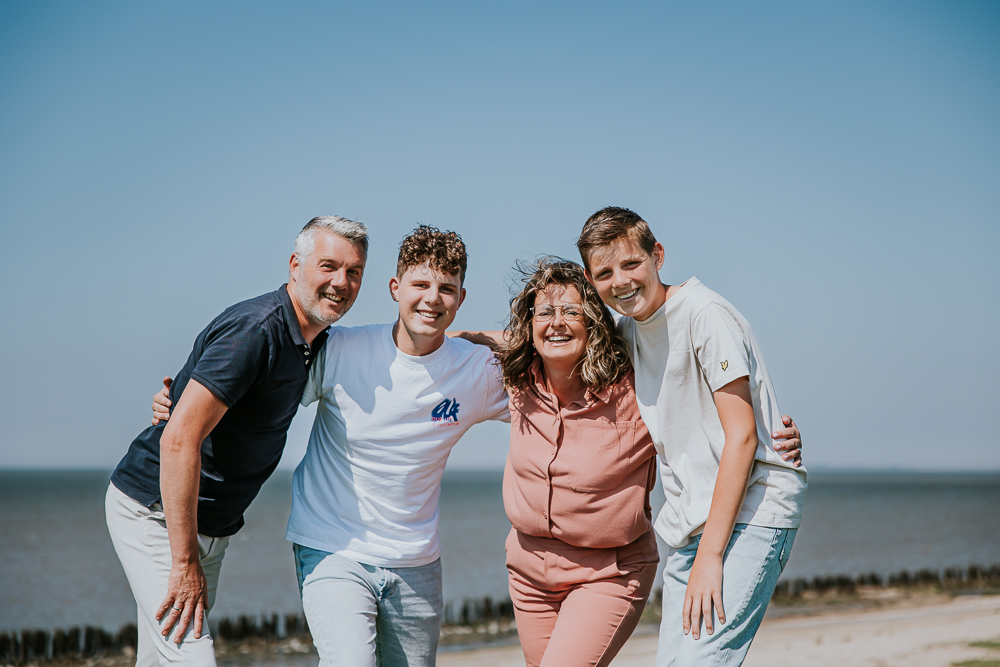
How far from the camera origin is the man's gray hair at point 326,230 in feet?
14.7

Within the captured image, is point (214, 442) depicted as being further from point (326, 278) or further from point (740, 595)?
point (740, 595)

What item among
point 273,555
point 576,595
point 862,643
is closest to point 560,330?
point 576,595

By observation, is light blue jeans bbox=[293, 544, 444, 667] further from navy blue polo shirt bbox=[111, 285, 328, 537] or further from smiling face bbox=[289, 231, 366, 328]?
smiling face bbox=[289, 231, 366, 328]

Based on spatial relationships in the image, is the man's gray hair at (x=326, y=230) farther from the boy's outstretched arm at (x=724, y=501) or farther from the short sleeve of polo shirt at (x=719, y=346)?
the boy's outstretched arm at (x=724, y=501)

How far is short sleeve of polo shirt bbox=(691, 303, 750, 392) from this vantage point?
3465 millimetres

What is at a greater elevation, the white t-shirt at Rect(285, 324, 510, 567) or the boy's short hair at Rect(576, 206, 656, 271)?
the boy's short hair at Rect(576, 206, 656, 271)

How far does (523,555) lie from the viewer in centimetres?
432

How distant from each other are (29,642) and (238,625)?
343cm

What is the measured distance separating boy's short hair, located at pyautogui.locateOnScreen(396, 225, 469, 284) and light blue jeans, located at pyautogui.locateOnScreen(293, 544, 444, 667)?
5.98ft

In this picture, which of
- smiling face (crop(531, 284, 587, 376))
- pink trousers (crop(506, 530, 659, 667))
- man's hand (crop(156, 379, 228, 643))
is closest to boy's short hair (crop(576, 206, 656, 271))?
smiling face (crop(531, 284, 587, 376))

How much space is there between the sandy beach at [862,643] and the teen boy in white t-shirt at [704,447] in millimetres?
8316

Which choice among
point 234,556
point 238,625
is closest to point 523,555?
point 238,625

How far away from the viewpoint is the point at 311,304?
4316 mm

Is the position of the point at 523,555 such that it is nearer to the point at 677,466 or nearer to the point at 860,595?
the point at 677,466
